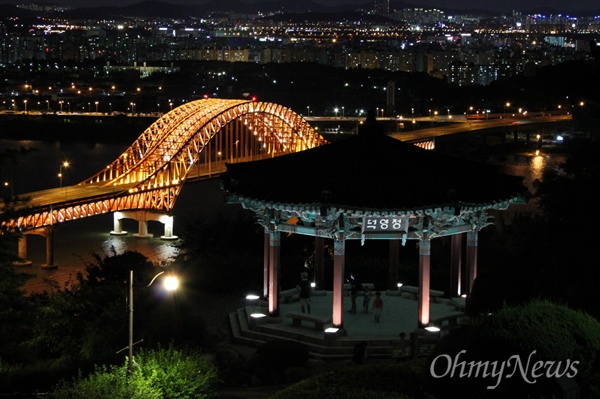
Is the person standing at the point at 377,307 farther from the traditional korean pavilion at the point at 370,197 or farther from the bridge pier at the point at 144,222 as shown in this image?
the bridge pier at the point at 144,222

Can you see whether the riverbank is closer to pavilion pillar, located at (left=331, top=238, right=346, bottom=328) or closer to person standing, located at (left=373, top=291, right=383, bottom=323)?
person standing, located at (left=373, top=291, right=383, bottom=323)

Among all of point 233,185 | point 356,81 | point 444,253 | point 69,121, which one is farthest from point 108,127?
point 233,185

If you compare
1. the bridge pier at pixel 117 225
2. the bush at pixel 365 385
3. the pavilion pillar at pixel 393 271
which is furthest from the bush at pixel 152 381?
the bridge pier at pixel 117 225

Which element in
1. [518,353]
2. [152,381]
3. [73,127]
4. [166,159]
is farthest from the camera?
[73,127]

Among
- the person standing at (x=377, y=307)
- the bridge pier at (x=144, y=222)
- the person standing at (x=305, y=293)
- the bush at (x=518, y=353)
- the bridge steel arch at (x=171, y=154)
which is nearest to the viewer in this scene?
the bush at (x=518, y=353)

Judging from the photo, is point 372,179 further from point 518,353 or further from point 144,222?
point 144,222

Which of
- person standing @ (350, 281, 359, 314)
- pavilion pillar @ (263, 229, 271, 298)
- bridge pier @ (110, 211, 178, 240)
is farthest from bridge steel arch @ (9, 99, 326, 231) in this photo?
person standing @ (350, 281, 359, 314)

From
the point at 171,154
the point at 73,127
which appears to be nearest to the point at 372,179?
the point at 171,154

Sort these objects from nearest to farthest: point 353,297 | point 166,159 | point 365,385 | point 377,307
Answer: point 365,385 < point 377,307 < point 353,297 < point 166,159
